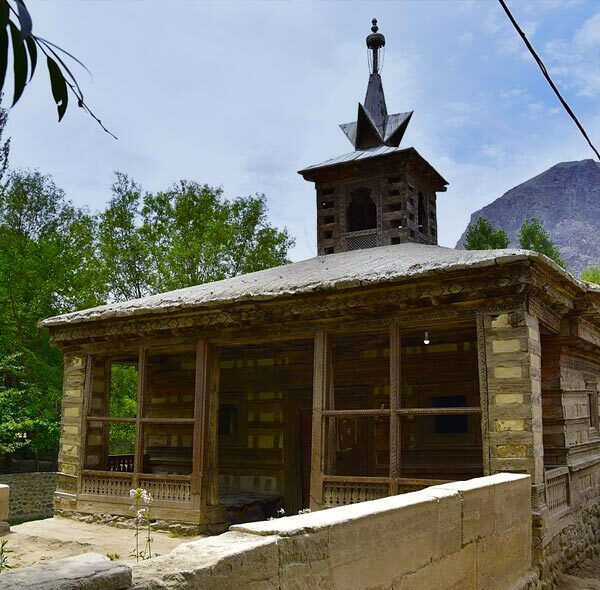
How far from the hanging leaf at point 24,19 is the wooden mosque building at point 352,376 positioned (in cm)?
688

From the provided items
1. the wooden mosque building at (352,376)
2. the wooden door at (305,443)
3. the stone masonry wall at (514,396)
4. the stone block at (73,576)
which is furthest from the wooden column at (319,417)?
the stone block at (73,576)

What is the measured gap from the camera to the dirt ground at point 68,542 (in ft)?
28.2

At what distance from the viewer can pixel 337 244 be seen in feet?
52.4

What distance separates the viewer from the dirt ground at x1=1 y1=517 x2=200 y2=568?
28.2 feet

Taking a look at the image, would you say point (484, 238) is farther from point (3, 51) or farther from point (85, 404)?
point (3, 51)

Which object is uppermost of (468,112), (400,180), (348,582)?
(468,112)

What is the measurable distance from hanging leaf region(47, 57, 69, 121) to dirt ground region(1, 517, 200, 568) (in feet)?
23.4

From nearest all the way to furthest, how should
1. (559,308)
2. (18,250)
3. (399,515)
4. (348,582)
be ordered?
(348,582)
(399,515)
(559,308)
(18,250)

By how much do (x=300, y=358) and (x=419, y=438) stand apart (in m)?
2.73

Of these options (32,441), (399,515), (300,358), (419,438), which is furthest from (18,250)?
(399,515)

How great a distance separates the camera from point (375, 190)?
→ 15.9 meters

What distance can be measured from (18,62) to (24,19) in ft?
0.48

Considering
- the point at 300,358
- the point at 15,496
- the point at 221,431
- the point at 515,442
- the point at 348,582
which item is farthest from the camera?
the point at 15,496

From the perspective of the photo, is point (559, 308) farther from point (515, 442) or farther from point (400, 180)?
point (400, 180)
